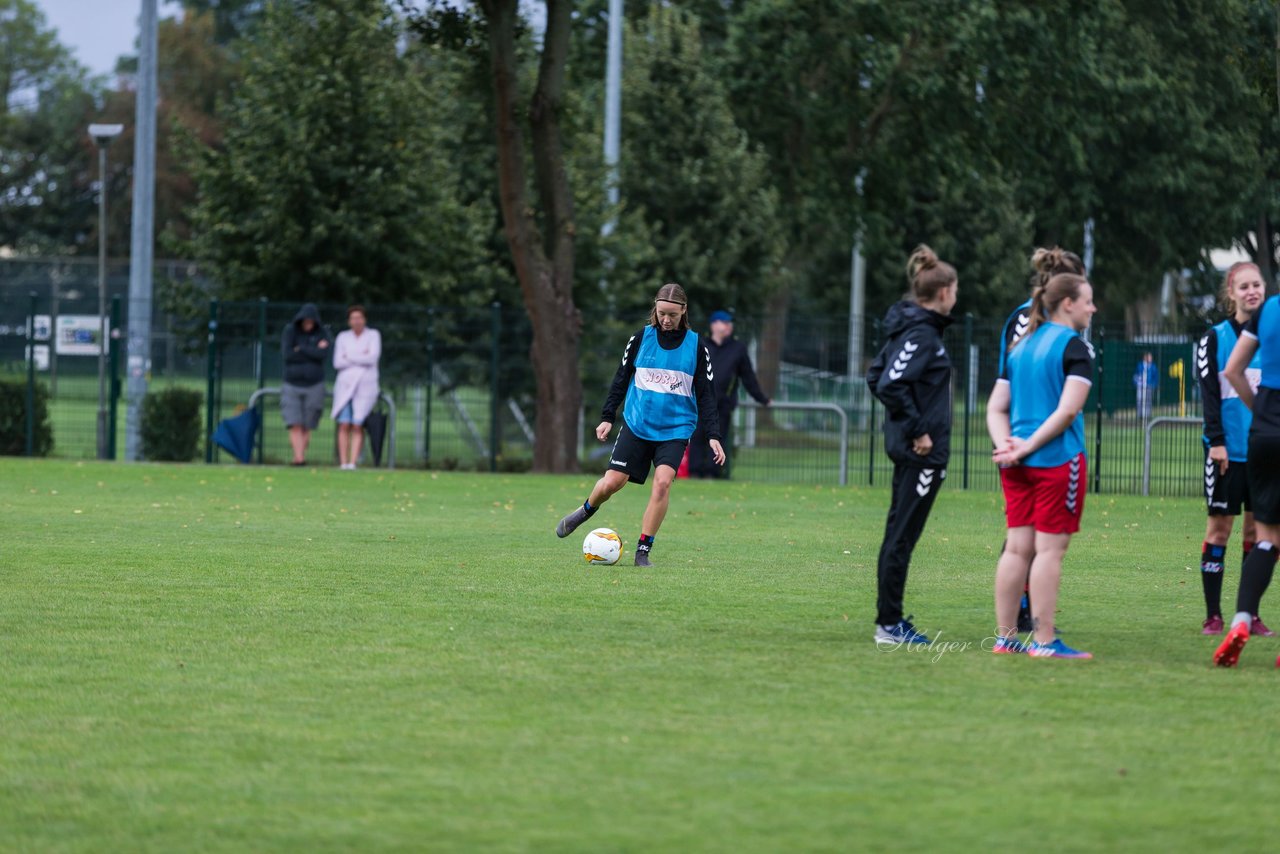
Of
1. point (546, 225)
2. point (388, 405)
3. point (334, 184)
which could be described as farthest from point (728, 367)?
point (334, 184)

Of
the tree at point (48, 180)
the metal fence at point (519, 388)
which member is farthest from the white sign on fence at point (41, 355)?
the tree at point (48, 180)

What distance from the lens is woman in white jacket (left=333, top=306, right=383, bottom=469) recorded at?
21.4m

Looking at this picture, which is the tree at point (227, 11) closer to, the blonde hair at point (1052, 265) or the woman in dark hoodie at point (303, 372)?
the woman in dark hoodie at point (303, 372)

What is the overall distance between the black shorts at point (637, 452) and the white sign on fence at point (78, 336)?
14.5 meters

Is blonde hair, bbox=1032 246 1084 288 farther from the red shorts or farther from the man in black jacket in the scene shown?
the man in black jacket

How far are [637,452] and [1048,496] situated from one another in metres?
4.15

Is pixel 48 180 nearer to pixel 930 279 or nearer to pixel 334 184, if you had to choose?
pixel 334 184

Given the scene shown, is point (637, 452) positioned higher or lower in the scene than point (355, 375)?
lower

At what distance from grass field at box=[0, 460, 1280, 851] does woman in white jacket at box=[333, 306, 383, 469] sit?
367 inches

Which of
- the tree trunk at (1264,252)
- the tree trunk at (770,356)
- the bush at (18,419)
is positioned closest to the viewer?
the tree trunk at (770,356)

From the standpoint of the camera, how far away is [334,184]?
25.0 meters

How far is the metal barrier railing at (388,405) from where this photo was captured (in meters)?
22.5

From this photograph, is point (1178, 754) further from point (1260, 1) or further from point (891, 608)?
point (1260, 1)

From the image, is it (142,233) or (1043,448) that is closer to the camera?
(1043,448)
